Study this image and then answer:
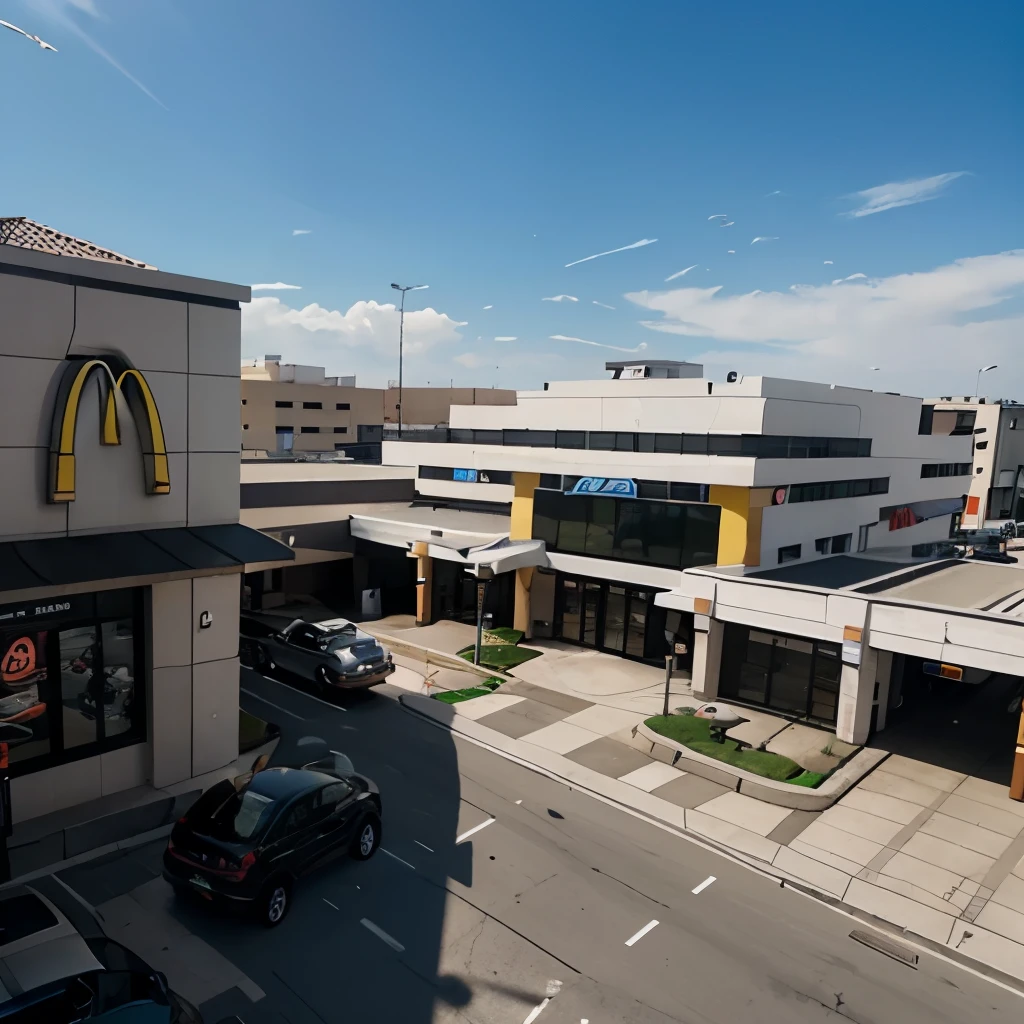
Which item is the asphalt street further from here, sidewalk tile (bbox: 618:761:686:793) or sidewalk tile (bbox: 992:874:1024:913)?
sidewalk tile (bbox: 992:874:1024:913)

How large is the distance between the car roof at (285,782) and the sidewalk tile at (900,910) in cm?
878

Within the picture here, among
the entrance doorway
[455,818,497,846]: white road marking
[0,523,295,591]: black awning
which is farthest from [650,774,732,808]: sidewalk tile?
[0,523,295,591]: black awning

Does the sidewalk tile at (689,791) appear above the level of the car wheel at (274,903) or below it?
below

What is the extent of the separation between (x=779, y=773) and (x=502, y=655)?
10411 millimetres

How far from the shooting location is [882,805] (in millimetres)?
15641

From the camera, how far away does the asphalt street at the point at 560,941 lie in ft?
31.3

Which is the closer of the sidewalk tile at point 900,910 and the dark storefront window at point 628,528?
the sidewalk tile at point 900,910

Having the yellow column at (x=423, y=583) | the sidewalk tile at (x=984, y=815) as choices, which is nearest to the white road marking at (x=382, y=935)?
the sidewalk tile at (x=984, y=815)

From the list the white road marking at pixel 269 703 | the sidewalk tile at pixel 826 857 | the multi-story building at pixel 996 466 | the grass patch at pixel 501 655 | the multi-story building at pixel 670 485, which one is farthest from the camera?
the multi-story building at pixel 996 466

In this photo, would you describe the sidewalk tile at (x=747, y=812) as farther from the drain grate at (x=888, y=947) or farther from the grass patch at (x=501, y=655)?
the grass patch at (x=501, y=655)

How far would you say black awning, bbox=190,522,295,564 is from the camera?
14203mm

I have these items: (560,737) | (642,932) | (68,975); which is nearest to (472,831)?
(642,932)

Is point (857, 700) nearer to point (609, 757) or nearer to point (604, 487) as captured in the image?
point (609, 757)

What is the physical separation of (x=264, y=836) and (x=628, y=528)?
53.8 ft
